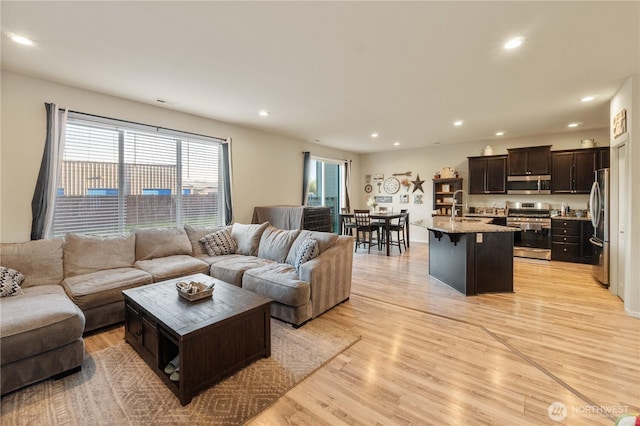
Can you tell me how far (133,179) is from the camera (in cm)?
406

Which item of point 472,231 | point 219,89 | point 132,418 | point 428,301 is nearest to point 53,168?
point 219,89

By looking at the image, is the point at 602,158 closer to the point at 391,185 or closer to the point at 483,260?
the point at 483,260

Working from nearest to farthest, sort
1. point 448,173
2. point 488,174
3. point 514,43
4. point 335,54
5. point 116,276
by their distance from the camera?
point 514,43 → point 335,54 → point 116,276 → point 488,174 → point 448,173

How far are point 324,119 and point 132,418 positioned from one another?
4589 millimetres

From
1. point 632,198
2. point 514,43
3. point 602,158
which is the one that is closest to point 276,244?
point 514,43

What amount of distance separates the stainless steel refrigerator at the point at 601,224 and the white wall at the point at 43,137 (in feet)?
18.2

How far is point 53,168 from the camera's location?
3316mm

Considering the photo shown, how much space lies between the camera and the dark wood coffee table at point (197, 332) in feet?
6.20

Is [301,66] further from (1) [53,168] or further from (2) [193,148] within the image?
(1) [53,168]

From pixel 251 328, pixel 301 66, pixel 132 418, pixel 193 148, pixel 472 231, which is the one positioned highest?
pixel 301 66

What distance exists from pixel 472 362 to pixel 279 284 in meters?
1.86

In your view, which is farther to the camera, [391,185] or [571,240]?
[391,185]

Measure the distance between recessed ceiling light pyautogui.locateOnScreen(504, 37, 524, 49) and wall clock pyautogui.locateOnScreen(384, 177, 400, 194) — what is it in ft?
19.5

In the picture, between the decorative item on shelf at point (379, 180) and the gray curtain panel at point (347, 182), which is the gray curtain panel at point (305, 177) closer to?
the gray curtain panel at point (347, 182)
